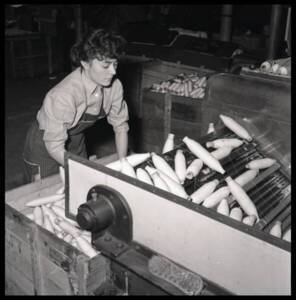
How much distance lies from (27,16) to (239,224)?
769 centimetres

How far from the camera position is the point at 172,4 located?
8.09 metres

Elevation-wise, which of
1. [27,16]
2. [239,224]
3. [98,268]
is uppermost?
[27,16]

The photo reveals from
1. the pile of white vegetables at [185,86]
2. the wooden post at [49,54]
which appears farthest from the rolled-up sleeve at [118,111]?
the wooden post at [49,54]

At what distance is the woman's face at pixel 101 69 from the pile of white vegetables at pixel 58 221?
60 cm

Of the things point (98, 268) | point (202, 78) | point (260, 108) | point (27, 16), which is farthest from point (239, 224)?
point (27, 16)

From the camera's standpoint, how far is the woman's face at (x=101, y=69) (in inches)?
75.3

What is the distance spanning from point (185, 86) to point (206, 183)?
8.12 ft

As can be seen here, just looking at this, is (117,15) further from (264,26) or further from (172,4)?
(264,26)

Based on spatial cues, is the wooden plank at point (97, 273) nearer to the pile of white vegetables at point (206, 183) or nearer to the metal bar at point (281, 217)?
the pile of white vegetables at point (206, 183)

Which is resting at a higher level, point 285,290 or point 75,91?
point 75,91

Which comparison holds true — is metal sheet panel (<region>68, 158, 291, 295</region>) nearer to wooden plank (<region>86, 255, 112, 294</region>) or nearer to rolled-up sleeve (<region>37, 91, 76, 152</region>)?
wooden plank (<region>86, 255, 112, 294</region>)

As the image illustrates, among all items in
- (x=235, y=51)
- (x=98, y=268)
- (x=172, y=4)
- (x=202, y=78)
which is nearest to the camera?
(x=98, y=268)

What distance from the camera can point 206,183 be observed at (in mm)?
1526
